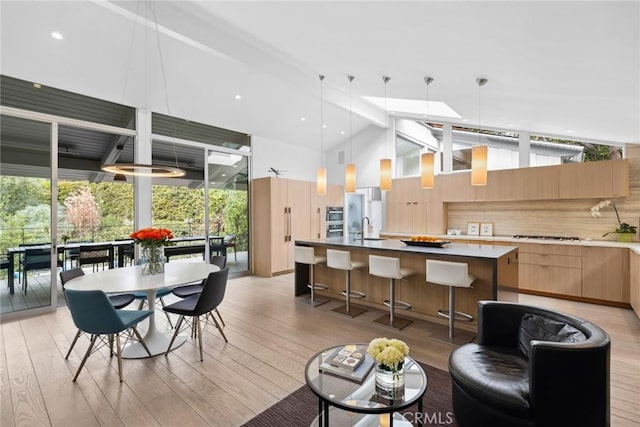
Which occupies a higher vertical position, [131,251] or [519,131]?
[519,131]

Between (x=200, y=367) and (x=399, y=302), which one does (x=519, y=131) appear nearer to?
(x=399, y=302)

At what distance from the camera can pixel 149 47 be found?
4.05 m

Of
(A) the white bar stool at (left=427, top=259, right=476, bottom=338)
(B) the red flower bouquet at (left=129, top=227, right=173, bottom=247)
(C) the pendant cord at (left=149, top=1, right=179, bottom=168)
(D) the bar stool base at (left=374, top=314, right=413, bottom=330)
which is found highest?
(C) the pendant cord at (left=149, top=1, right=179, bottom=168)

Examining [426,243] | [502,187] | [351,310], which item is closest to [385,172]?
[426,243]

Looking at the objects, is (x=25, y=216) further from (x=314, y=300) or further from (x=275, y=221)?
(x=314, y=300)

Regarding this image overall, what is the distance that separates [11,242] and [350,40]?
17.3 feet

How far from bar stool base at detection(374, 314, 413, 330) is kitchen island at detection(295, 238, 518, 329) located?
0.19m

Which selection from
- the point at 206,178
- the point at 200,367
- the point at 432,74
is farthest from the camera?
the point at 206,178

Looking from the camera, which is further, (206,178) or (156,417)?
(206,178)

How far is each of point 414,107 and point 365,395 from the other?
19.5 feet

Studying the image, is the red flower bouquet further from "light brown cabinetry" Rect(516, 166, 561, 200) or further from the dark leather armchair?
"light brown cabinetry" Rect(516, 166, 561, 200)

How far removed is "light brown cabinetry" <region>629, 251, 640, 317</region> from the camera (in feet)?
12.1

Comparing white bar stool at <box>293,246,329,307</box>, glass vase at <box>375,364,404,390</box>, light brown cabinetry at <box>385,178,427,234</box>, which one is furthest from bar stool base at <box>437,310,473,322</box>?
light brown cabinetry at <box>385,178,427,234</box>

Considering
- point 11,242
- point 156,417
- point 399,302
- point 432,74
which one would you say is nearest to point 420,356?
point 399,302
